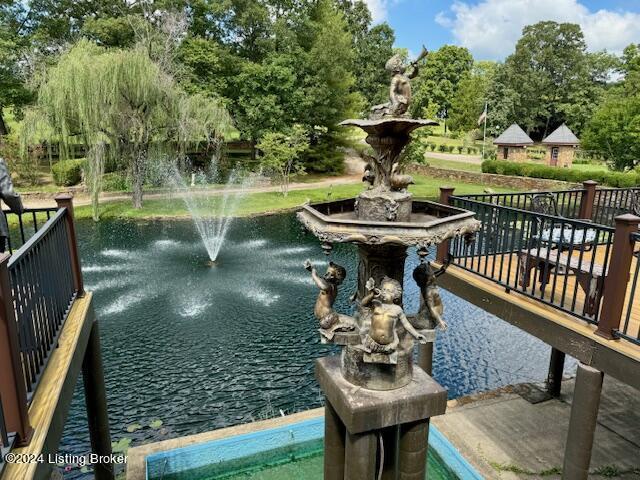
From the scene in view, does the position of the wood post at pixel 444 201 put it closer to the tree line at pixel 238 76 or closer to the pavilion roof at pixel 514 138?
the tree line at pixel 238 76

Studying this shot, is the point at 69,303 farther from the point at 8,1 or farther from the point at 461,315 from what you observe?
the point at 8,1

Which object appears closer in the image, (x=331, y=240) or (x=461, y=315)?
(x=331, y=240)

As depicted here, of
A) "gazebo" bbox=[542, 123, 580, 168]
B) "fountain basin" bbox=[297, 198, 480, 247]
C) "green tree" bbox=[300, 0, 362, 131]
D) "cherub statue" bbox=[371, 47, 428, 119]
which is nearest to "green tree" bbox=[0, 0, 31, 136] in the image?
"green tree" bbox=[300, 0, 362, 131]

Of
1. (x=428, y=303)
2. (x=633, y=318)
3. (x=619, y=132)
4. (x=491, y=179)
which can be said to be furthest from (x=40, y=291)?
(x=619, y=132)

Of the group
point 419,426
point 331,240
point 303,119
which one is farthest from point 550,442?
point 303,119

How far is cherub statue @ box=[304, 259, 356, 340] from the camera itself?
10.9 ft

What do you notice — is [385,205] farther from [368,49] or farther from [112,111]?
[368,49]

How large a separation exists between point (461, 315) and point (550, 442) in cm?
494

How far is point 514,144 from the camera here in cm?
3077

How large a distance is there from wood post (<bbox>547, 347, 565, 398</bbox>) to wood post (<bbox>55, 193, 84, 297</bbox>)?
6.03 m

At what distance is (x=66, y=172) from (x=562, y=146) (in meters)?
30.0

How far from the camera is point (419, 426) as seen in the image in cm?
327

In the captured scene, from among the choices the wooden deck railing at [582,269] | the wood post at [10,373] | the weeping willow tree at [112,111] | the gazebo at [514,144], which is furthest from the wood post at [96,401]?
the gazebo at [514,144]

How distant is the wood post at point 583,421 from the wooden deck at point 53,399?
3.86 metres
